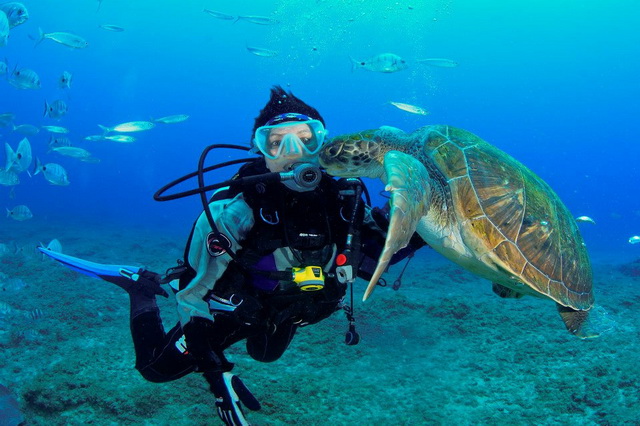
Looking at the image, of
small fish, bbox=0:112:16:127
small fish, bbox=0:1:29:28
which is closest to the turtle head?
small fish, bbox=0:1:29:28

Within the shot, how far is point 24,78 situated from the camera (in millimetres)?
6898

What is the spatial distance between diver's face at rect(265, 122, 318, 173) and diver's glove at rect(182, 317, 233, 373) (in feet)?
3.87

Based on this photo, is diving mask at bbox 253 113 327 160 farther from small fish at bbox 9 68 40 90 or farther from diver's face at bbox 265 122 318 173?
small fish at bbox 9 68 40 90

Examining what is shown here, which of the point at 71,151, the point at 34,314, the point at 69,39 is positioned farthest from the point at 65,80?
the point at 34,314

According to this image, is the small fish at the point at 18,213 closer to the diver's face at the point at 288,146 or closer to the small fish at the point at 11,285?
the small fish at the point at 11,285

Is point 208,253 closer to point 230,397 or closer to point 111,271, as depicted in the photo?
point 230,397

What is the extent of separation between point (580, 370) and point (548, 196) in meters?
Answer: 2.06

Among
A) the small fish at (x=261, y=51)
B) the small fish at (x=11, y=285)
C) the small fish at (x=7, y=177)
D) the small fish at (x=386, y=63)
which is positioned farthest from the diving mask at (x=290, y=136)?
the small fish at (x=261, y=51)

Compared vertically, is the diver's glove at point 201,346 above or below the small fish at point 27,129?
above

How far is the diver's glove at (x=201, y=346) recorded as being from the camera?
2.35 meters

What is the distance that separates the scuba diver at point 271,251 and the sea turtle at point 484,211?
0.29 m

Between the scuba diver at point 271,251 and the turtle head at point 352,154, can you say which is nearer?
the scuba diver at point 271,251

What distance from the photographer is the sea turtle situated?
6.56 feet

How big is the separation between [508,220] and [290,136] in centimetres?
147
